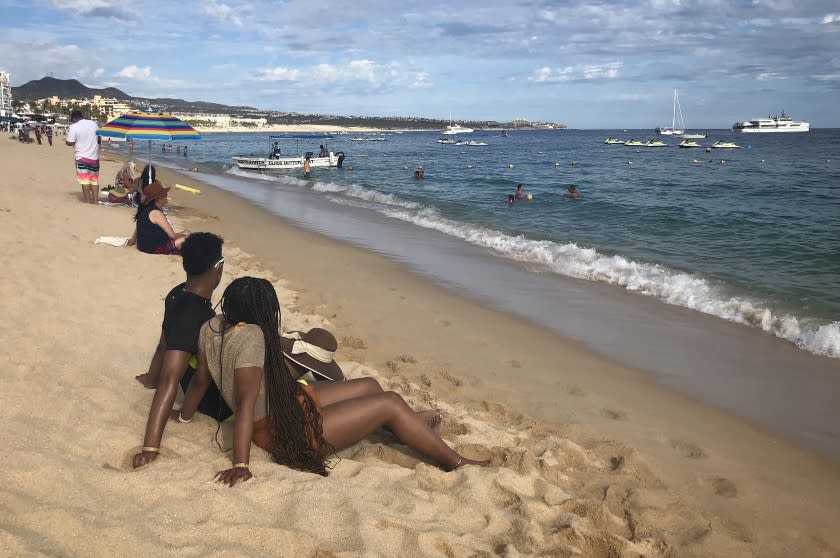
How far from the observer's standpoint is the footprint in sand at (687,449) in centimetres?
431

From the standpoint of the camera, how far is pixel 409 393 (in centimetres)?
503

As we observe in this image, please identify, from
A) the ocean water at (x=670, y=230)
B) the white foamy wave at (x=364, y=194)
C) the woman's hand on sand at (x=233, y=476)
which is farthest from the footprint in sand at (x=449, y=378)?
the white foamy wave at (x=364, y=194)

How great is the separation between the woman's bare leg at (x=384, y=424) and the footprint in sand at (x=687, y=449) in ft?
5.22

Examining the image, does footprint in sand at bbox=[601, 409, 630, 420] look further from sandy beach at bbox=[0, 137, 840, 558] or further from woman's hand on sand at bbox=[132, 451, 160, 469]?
woman's hand on sand at bbox=[132, 451, 160, 469]

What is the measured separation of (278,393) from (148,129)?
1022 centimetres

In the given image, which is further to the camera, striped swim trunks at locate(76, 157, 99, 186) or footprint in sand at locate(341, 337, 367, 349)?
striped swim trunks at locate(76, 157, 99, 186)

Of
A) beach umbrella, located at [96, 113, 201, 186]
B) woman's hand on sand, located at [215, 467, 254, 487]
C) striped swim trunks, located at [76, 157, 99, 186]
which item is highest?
beach umbrella, located at [96, 113, 201, 186]

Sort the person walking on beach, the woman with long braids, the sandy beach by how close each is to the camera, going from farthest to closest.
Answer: the person walking on beach < the woman with long braids < the sandy beach

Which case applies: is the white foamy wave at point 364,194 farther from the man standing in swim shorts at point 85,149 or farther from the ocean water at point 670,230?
the man standing in swim shorts at point 85,149

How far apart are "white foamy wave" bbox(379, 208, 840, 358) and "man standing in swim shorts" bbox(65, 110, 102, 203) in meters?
7.25

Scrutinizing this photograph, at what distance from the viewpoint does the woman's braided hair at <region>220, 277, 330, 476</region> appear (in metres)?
3.36

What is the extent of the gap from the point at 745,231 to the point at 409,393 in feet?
42.6

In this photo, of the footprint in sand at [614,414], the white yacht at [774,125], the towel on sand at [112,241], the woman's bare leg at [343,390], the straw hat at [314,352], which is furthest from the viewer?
the white yacht at [774,125]

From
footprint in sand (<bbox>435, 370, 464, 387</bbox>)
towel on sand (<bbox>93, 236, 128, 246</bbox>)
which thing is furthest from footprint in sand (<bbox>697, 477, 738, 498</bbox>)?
towel on sand (<bbox>93, 236, 128, 246</bbox>)
